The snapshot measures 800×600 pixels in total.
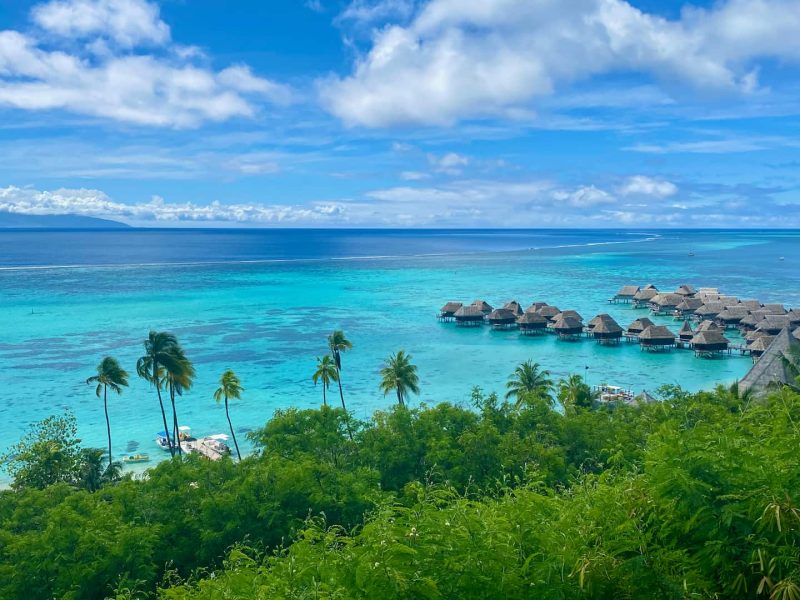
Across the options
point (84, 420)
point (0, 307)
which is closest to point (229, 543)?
point (84, 420)

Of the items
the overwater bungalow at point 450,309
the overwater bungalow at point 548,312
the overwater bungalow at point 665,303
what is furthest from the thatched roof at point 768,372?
the overwater bungalow at point 450,309


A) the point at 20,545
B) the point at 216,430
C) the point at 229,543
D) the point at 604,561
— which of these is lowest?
the point at 216,430

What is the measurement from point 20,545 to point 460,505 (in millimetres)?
9980

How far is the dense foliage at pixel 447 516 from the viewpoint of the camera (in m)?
7.55

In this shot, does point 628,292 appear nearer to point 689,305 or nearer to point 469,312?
point 689,305

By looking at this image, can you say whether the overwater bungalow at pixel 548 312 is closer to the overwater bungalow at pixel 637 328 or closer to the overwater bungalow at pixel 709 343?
the overwater bungalow at pixel 637 328

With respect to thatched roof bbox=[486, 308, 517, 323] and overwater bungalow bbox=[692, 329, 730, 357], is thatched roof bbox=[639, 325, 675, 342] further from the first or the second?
thatched roof bbox=[486, 308, 517, 323]

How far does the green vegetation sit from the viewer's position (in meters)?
7.56

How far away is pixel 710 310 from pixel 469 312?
70.4 ft

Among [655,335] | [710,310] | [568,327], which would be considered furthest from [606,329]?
[710,310]

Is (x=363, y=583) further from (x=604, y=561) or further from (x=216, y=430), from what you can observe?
(x=216, y=430)

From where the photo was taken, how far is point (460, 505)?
362 inches

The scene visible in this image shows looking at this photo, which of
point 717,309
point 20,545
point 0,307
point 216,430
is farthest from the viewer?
point 0,307

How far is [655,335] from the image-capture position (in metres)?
46.6
